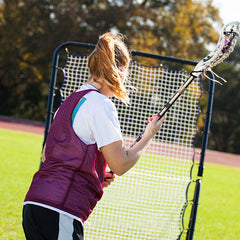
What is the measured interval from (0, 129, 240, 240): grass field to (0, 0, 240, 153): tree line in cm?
1889

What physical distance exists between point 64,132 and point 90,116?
6.5 inches

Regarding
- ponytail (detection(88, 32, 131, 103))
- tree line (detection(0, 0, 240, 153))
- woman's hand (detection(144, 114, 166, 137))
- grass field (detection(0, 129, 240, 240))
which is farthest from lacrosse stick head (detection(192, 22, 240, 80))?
tree line (detection(0, 0, 240, 153))

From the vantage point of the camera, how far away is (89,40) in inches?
1261

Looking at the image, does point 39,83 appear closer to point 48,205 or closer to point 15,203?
point 15,203

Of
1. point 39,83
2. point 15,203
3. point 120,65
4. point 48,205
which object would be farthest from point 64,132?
point 39,83

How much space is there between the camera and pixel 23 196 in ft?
23.0

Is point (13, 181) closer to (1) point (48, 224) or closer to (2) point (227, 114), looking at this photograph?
(1) point (48, 224)

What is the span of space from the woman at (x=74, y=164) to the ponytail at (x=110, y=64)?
11 centimetres

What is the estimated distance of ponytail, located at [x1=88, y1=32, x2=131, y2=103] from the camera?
214cm

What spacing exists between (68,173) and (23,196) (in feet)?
17.3

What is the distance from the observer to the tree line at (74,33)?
1251 inches

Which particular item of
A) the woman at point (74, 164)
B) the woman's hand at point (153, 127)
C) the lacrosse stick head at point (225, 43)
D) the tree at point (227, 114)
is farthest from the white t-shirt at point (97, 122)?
the tree at point (227, 114)

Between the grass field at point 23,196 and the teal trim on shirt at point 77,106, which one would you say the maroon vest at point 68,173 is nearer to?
the teal trim on shirt at point 77,106

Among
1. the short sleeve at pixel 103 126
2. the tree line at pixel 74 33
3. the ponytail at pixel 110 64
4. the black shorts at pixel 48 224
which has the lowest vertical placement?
the black shorts at pixel 48 224
